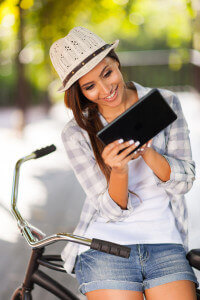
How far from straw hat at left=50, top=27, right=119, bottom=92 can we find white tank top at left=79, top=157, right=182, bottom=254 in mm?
407

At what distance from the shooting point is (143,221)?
1.70 meters

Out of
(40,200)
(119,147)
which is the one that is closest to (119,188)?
(119,147)

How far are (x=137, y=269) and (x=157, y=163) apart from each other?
38 cm

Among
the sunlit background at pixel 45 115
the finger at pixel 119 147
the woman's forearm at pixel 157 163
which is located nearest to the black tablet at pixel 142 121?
the finger at pixel 119 147

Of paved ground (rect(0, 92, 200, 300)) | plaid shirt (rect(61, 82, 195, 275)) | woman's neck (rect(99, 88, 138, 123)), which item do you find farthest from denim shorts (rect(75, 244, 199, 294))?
paved ground (rect(0, 92, 200, 300))

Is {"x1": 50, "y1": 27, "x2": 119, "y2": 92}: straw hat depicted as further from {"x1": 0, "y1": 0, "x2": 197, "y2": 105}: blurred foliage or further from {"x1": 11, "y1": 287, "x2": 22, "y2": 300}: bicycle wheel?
{"x1": 0, "y1": 0, "x2": 197, "y2": 105}: blurred foliage

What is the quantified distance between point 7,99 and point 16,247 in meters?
8.15

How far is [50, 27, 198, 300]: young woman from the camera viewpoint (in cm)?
156

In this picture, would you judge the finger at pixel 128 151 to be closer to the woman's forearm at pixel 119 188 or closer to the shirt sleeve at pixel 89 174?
the woman's forearm at pixel 119 188

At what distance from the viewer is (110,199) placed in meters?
1.67

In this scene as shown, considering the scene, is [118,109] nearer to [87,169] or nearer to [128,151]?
[87,169]

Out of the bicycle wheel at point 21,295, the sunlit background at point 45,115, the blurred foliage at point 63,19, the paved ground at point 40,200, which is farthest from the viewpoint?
the blurred foliage at point 63,19

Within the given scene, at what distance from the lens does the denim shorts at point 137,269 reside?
1.56 meters

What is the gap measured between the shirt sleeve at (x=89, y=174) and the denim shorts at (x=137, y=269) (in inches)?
6.0
